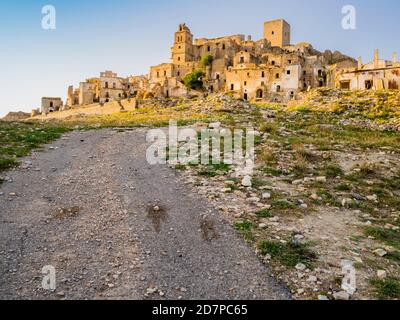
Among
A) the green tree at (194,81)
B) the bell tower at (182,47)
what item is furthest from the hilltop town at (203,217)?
the bell tower at (182,47)

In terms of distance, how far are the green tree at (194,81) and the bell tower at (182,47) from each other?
1045 centimetres

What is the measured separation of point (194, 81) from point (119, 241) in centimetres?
5446

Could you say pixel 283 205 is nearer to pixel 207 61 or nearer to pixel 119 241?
pixel 119 241

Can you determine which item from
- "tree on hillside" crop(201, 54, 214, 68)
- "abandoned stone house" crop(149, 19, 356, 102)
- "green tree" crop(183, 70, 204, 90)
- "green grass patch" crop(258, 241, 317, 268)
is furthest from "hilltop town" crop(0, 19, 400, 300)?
"tree on hillside" crop(201, 54, 214, 68)

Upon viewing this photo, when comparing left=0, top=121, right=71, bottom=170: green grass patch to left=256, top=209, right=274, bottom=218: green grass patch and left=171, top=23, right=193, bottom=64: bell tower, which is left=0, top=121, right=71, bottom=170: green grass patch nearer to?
left=256, top=209, right=274, bottom=218: green grass patch

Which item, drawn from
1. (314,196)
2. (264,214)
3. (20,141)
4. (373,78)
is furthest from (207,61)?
(264,214)

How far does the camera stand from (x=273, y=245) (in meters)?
6.54

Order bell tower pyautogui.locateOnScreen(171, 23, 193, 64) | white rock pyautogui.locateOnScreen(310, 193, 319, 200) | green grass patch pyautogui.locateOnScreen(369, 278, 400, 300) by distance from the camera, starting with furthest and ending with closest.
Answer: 1. bell tower pyautogui.locateOnScreen(171, 23, 193, 64)
2. white rock pyautogui.locateOnScreen(310, 193, 319, 200)
3. green grass patch pyautogui.locateOnScreen(369, 278, 400, 300)

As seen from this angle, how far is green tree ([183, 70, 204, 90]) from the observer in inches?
2328

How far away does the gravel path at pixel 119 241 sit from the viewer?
208 inches

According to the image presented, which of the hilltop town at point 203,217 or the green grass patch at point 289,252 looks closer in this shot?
the hilltop town at point 203,217

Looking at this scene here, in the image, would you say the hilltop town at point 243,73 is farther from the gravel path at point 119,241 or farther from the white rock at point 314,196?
the gravel path at point 119,241

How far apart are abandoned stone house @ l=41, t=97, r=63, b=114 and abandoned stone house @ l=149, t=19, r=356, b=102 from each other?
19893mm

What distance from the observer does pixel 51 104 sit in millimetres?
72125
